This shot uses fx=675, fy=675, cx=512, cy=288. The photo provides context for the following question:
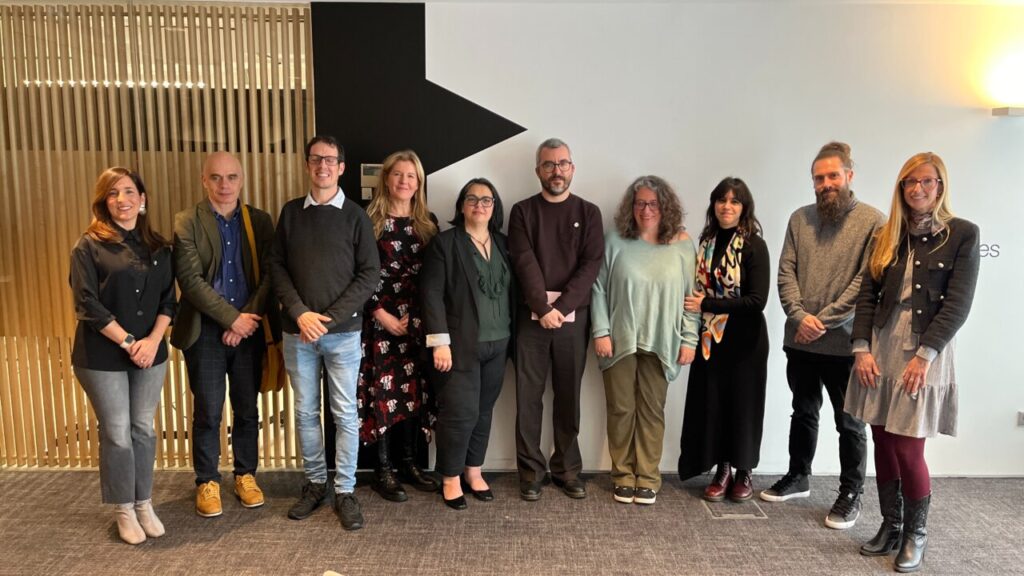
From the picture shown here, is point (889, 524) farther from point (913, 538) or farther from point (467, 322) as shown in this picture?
point (467, 322)

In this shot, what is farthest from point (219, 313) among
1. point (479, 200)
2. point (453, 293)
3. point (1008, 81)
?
point (1008, 81)

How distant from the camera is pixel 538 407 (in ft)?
11.7

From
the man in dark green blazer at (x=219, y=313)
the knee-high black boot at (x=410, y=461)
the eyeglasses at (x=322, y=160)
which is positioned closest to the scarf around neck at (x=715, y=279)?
the knee-high black boot at (x=410, y=461)

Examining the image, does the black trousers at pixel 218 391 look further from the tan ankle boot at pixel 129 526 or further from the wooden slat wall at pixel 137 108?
the wooden slat wall at pixel 137 108

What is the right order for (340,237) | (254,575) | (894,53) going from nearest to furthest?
(254,575), (340,237), (894,53)

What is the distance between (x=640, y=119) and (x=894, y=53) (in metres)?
1.41

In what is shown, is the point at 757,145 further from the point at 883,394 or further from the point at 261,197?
the point at 261,197

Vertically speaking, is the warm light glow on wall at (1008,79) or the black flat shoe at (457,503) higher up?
the warm light glow on wall at (1008,79)

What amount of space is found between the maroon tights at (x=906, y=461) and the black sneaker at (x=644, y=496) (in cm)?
109

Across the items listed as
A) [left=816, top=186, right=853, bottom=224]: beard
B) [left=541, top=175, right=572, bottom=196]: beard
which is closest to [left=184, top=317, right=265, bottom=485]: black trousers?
[left=541, top=175, right=572, bottom=196]: beard

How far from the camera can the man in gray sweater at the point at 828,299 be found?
10.2 feet

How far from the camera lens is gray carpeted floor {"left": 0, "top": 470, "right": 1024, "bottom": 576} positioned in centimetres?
286

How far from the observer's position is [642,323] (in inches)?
135

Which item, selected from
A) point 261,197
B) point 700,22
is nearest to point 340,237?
point 261,197
